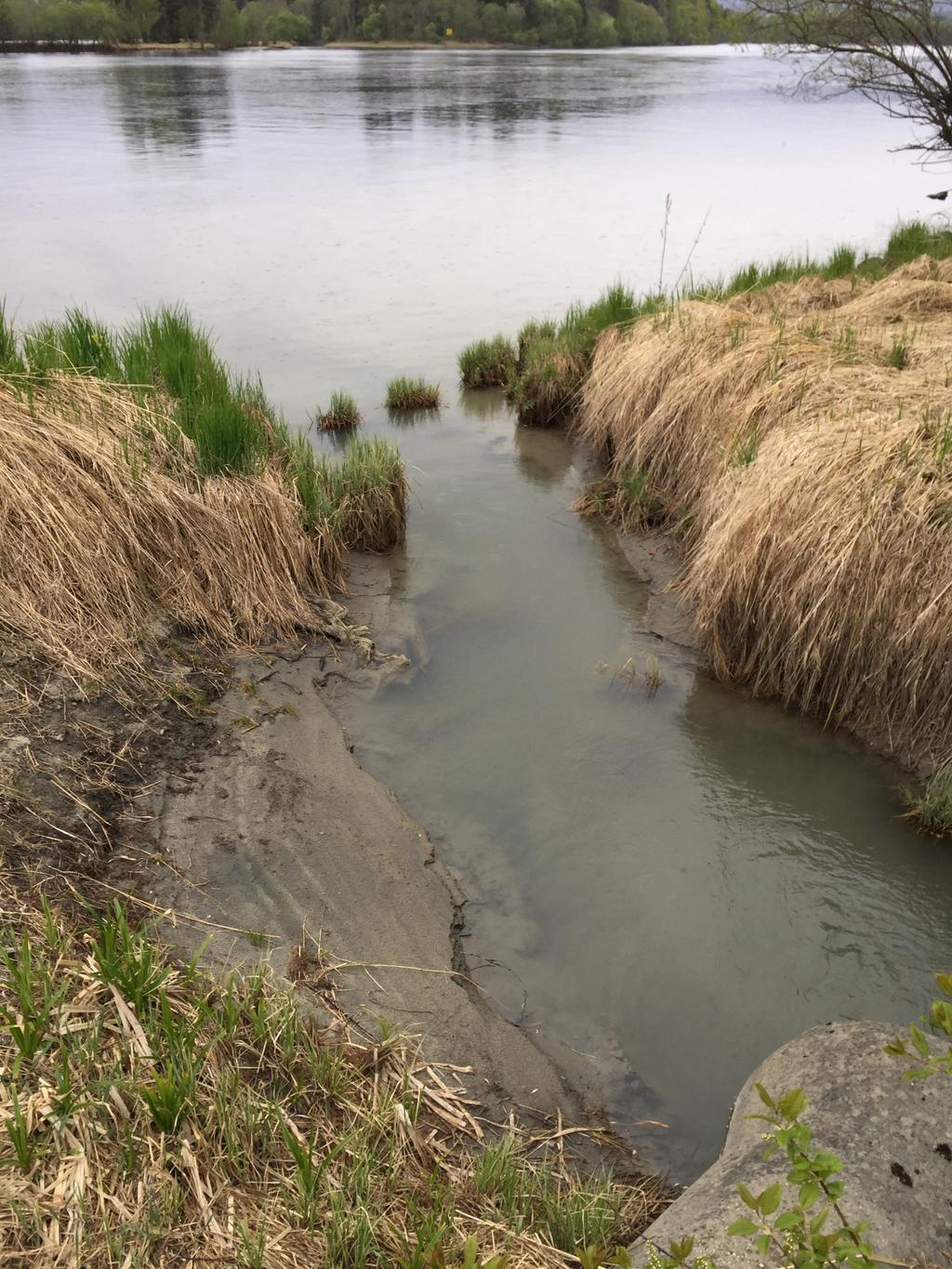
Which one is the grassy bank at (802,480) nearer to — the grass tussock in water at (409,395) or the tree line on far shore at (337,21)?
the grass tussock in water at (409,395)

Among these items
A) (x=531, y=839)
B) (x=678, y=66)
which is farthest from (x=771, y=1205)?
(x=678, y=66)

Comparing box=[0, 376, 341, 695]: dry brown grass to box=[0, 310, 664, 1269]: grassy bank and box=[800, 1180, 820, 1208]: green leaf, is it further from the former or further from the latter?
box=[800, 1180, 820, 1208]: green leaf

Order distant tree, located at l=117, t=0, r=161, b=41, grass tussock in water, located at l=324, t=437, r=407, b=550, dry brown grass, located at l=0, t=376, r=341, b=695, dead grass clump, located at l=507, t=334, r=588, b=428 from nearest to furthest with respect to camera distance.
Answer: dry brown grass, located at l=0, t=376, r=341, b=695
grass tussock in water, located at l=324, t=437, r=407, b=550
dead grass clump, located at l=507, t=334, r=588, b=428
distant tree, located at l=117, t=0, r=161, b=41

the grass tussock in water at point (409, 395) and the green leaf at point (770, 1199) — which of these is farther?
the grass tussock in water at point (409, 395)

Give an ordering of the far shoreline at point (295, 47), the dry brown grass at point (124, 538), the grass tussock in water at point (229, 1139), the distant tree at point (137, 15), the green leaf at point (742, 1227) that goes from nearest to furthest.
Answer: the green leaf at point (742, 1227), the grass tussock in water at point (229, 1139), the dry brown grass at point (124, 538), the distant tree at point (137, 15), the far shoreline at point (295, 47)

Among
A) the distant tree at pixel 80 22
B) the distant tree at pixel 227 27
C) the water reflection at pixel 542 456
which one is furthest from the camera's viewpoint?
the distant tree at pixel 227 27

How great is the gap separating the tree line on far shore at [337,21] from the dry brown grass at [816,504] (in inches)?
3114

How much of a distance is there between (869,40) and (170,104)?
96.3 feet

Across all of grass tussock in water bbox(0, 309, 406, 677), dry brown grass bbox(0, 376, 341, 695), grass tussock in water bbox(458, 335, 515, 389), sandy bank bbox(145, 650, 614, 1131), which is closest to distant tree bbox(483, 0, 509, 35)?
grass tussock in water bbox(458, 335, 515, 389)

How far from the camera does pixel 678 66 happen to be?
2798 inches

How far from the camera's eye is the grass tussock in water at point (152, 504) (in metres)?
4.54

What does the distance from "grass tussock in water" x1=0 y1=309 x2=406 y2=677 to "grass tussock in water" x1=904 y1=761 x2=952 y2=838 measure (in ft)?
10.6

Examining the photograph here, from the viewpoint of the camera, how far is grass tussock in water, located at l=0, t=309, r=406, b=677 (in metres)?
4.54

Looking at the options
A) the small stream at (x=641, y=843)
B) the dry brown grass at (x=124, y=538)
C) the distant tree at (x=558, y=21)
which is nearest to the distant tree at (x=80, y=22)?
the distant tree at (x=558, y=21)
